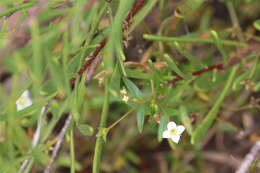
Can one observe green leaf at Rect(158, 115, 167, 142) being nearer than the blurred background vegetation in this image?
No

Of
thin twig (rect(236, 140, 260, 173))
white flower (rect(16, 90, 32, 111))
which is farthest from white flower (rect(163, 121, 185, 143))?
white flower (rect(16, 90, 32, 111))

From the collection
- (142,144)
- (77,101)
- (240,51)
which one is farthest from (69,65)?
(142,144)

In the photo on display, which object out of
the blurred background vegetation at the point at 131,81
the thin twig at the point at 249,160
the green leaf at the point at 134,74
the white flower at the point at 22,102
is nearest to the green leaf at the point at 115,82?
the blurred background vegetation at the point at 131,81

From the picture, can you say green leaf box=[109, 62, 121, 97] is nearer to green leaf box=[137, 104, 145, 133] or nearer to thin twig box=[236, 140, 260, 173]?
green leaf box=[137, 104, 145, 133]

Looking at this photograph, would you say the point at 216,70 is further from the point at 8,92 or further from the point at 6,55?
the point at 8,92

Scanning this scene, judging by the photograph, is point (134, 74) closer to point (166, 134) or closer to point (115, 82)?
point (115, 82)

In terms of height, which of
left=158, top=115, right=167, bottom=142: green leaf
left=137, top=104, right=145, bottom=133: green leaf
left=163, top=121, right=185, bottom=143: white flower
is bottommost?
left=163, top=121, right=185, bottom=143: white flower

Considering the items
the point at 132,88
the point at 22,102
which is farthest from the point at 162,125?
the point at 22,102

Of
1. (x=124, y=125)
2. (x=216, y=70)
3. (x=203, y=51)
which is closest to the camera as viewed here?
(x=216, y=70)
